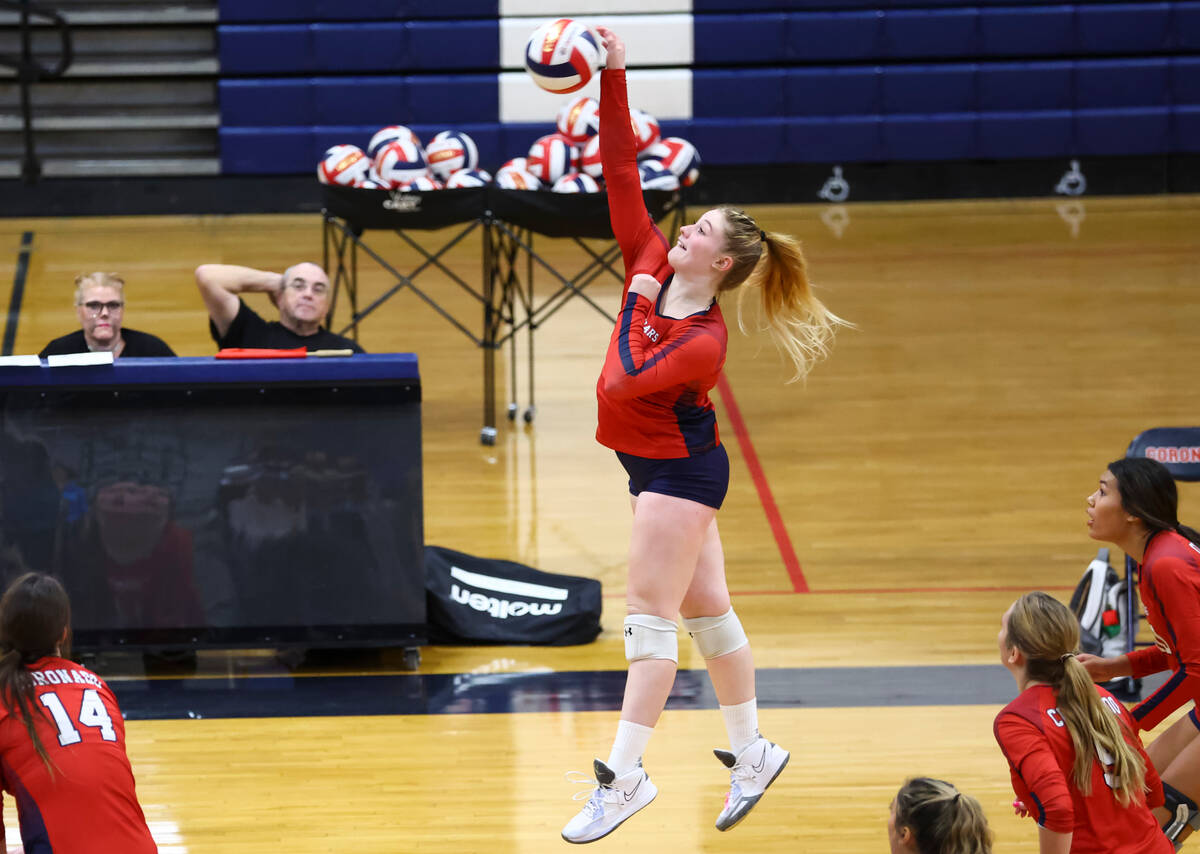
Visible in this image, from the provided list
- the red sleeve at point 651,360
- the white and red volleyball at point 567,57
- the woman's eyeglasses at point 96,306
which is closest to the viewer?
the red sleeve at point 651,360

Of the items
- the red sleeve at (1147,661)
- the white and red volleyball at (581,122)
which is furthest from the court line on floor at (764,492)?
the red sleeve at (1147,661)

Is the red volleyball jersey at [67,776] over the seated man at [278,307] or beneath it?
beneath

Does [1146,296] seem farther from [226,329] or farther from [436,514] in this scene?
[226,329]

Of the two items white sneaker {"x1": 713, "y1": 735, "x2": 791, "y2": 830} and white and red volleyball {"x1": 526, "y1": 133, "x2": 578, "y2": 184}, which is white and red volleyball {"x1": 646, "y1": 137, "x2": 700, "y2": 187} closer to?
white and red volleyball {"x1": 526, "y1": 133, "x2": 578, "y2": 184}

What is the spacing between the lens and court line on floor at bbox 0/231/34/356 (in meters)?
9.19

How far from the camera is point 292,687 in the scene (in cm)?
525

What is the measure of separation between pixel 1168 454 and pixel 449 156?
4.39 meters

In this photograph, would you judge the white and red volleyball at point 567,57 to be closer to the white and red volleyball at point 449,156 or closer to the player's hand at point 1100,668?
the player's hand at point 1100,668

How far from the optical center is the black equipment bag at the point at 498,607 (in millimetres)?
5629

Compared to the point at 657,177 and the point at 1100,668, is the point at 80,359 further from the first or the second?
the point at 657,177

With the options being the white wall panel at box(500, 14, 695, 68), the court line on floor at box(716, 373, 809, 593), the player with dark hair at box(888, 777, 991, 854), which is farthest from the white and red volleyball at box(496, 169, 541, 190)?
the white wall panel at box(500, 14, 695, 68)

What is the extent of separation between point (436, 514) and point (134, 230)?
702 cm

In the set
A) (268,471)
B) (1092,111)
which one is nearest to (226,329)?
(268,471)

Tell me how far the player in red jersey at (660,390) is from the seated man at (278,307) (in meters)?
2.28
